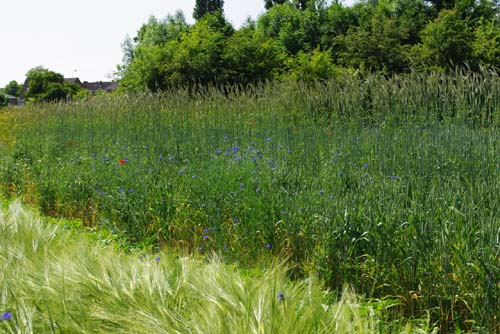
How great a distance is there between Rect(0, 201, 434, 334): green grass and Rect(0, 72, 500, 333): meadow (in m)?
0.29

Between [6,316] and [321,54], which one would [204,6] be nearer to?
[321,54]

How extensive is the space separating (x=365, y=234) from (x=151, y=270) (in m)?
1.17

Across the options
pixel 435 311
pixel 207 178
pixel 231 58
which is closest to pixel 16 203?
pixel 207 178

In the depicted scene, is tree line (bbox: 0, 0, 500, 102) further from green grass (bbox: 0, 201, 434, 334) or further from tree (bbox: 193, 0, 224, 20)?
tree (bbox: 193, 0, 224, 20)

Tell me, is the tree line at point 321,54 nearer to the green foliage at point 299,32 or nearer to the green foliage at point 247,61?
the green foliage at point 247,61

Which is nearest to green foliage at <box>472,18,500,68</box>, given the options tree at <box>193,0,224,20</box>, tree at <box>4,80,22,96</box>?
Result: tree at <box>193,0,224,20</box>

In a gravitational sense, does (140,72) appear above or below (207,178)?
above

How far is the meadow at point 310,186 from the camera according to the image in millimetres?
2537

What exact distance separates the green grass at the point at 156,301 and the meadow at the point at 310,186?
0.95 ft

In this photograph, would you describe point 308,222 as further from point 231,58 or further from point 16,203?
point 231,58

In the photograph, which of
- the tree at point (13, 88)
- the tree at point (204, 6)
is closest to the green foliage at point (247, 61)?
the tree at point (204, 6)

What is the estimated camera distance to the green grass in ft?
6.17

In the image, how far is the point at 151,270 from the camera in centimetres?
237

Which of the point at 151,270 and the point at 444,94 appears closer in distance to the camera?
the point at 151,270
